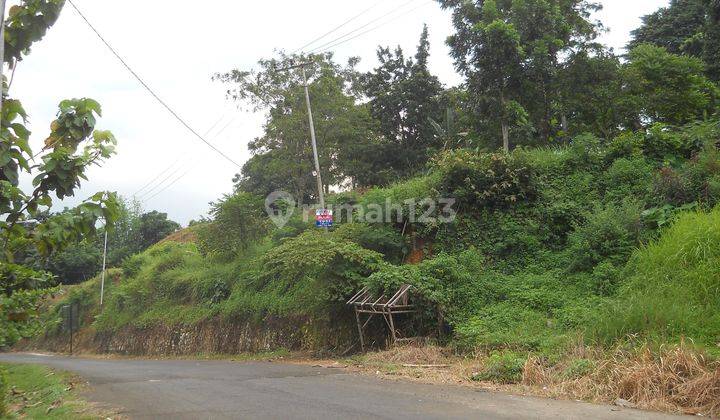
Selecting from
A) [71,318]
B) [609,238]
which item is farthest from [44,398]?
[71,318]

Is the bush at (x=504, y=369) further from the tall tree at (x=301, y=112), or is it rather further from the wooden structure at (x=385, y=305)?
the tall tree at (x=301, y=112)

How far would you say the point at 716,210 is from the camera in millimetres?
12281

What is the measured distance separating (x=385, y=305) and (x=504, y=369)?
4398mm

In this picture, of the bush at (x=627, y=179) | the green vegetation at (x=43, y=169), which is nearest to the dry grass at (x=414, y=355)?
the bush at (x=627, y=179)

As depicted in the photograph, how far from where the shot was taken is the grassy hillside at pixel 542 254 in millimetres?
10852

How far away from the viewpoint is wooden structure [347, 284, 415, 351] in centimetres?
1402

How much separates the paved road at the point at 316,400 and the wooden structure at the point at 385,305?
2.18 metres

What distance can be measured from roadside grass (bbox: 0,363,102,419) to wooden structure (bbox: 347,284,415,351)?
700 cm

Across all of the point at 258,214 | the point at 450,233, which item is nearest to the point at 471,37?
the point at 450,233

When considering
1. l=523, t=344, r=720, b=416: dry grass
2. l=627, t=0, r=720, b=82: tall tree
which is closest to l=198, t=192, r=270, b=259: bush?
l=523, t=344, r=720, b=416: dry grass

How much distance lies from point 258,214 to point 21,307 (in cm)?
1881

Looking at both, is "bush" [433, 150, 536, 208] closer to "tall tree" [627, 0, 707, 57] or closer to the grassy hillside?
the grassy hillside

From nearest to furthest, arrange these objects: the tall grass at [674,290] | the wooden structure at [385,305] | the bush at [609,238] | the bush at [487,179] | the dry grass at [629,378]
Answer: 1. the dry grass at [629,378]
2. the tall grass at [674,290]
3. the bush at [609,238]
4. the wooden structure at [385,305]
5. the bush at [487,179]

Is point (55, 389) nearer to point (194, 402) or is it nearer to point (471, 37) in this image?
point (194, 402)
